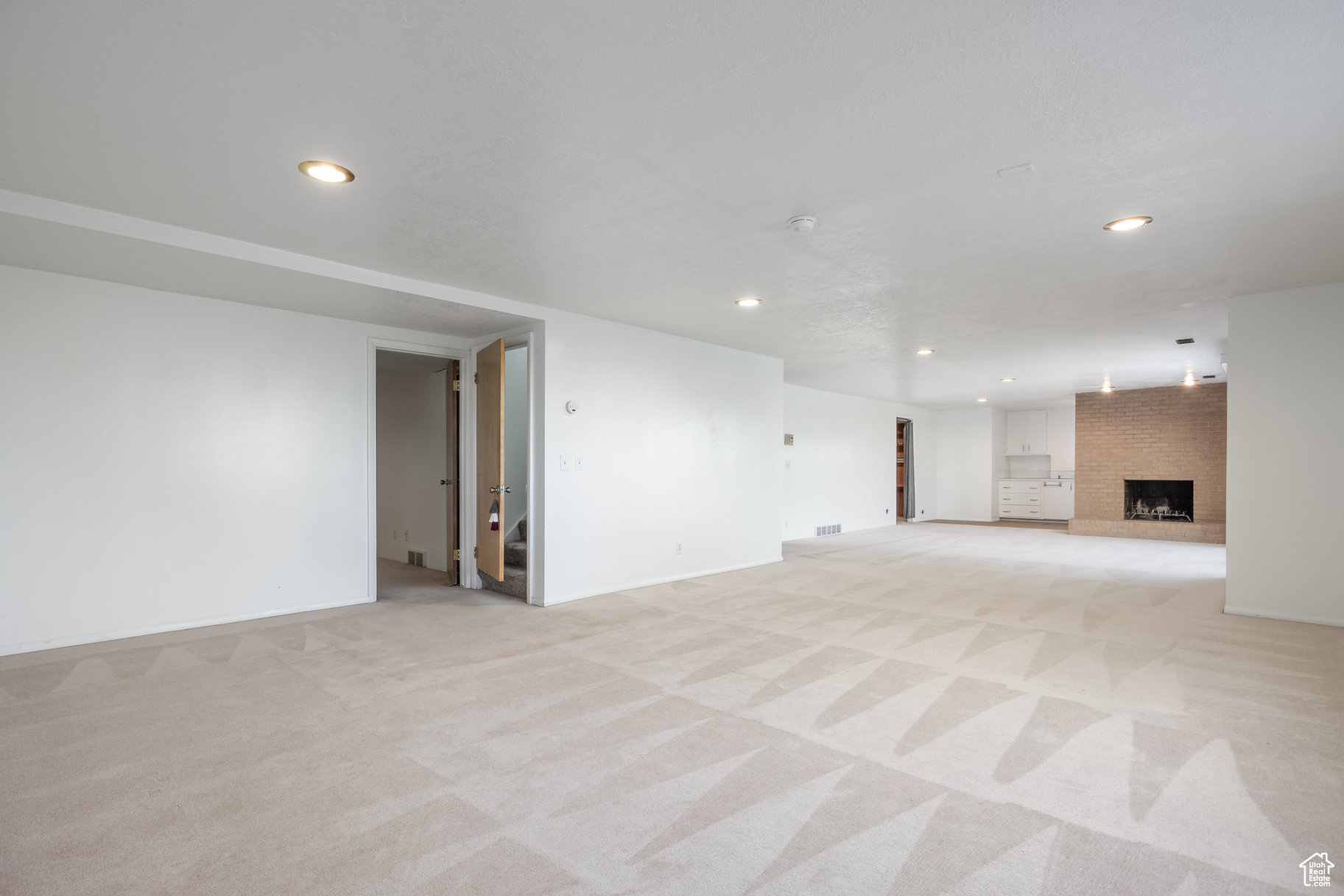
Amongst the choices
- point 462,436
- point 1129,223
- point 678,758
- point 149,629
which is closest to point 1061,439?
point 1129,223

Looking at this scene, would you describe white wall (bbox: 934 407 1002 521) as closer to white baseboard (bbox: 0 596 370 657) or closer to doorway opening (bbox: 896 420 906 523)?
doorway opening (bbox: 896 420 906 523)

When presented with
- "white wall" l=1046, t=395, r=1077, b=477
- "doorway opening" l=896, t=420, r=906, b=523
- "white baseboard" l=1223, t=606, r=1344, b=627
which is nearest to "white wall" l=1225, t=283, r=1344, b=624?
"white baseboard" l=1223, t=606, r=1344, b=627

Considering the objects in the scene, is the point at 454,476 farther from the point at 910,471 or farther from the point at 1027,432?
the point at 1027,432

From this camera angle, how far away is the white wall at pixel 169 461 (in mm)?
3840

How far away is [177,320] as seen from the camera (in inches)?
173

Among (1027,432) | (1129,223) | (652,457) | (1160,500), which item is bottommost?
(1160,500)

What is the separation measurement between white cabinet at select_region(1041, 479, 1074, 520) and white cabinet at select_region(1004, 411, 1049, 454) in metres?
0.68

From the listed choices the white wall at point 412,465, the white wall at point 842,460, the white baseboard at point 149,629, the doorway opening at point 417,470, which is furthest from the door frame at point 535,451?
the white wall at point 842,460

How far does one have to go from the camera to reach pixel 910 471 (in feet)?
42.6

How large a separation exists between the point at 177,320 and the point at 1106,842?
18.7 ft

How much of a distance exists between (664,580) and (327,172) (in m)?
4.39

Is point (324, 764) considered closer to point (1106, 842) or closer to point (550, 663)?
point (550, 663)

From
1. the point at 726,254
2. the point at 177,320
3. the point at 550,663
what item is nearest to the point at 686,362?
the point at 726,254

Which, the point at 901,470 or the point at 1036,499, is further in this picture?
the point at 901,470
